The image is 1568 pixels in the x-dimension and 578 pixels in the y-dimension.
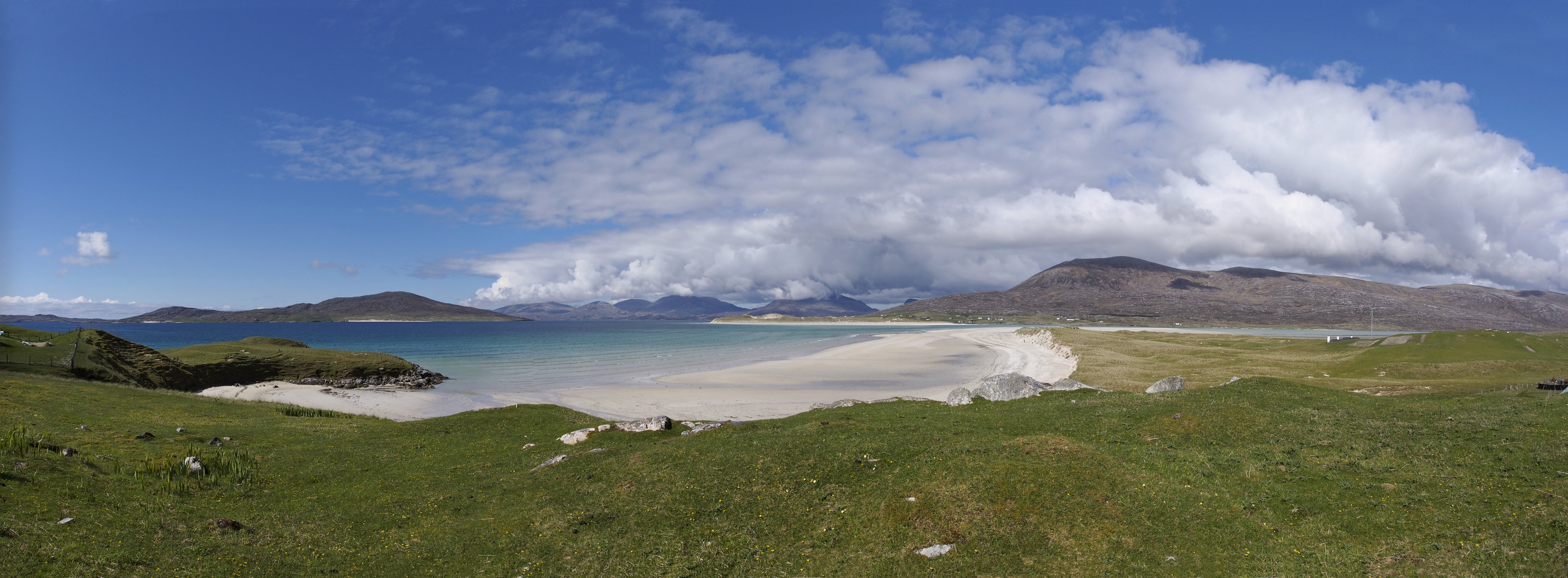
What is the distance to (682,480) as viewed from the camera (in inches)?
690

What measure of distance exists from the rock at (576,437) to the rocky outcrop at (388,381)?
150ft

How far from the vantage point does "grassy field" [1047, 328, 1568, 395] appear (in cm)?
3950

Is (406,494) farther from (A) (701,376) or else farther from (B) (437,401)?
(A) (701,376)

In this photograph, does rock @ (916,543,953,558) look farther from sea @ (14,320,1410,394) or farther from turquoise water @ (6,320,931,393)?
sea @ (14,320,1410,394)

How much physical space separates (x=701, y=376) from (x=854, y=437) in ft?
166

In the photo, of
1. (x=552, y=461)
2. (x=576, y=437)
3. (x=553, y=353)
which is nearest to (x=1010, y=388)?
(x=576, y=437)

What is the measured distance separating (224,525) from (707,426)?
15644mm

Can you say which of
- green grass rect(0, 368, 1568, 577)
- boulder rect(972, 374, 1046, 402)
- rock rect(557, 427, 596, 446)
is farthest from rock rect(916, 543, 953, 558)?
boulder rect(972, 374, 1046, 402)

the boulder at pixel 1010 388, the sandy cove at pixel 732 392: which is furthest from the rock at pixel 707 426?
the boulder at pixel 1010 388

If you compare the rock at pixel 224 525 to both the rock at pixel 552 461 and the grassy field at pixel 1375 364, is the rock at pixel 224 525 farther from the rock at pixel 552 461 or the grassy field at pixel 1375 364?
the grassy field at pixel 1375 364

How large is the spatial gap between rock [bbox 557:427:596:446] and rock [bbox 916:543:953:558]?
53.7 ft

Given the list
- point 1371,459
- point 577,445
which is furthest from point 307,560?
point 1371,459

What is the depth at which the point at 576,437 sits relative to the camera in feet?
80.6

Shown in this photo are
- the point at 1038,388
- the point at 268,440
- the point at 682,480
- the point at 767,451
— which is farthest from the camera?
the point at 1038,388
